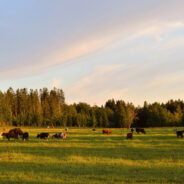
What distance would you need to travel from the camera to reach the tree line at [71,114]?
111375mm

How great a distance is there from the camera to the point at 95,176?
1280 cm

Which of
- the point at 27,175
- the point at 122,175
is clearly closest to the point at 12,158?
the point at 27,175

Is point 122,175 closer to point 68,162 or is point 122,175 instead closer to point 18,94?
point 68,162

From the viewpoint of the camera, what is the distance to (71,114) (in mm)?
125375

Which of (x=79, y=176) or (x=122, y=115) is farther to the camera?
(x=122, y=115)

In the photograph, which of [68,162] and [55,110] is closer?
[68,162]

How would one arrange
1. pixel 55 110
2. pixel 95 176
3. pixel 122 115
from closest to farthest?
pixel 95 176
pixel 122 115
pixel 55 110

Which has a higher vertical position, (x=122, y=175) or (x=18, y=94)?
(x=18, y=94)

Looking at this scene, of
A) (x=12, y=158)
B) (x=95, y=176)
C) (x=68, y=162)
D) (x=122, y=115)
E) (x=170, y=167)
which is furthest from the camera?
(x=122, y=115)

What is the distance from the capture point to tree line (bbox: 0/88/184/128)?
11138cm

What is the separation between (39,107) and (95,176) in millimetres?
124694

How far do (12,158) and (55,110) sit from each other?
116m

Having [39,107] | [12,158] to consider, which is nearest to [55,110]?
[39,107]

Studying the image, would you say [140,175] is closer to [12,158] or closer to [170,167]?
[170,167]
